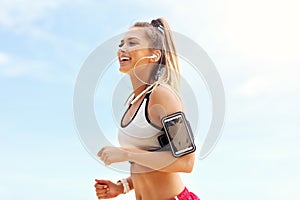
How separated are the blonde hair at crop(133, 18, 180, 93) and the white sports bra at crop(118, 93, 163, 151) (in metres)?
0.15

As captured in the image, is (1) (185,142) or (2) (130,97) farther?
(2) (130,97)

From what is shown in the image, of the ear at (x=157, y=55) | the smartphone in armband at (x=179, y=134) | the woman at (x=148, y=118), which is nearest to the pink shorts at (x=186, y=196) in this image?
the woman at (x=148, y=118)

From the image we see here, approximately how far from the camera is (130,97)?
9.41ft

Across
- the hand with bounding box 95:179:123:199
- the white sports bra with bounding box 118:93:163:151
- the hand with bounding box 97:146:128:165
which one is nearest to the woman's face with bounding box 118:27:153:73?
the white sports bra with bounding box 118:93:163:151

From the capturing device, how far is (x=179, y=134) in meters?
2.46

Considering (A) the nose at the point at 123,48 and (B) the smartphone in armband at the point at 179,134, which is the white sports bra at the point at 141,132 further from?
(A) the nose at the point at 123,48

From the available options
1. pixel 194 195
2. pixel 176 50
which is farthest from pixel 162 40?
pixel 194 195

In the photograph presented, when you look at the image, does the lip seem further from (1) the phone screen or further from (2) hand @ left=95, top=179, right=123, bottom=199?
(2) hand @ left=95, top=179, right=123, bottom=199

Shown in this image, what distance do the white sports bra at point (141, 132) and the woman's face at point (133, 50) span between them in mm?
221

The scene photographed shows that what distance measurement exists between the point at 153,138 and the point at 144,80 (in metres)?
0.39

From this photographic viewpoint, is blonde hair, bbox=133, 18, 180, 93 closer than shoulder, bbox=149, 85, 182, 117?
No

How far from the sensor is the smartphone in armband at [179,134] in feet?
7.98

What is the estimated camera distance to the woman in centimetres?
244

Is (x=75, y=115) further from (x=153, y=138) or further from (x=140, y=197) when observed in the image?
(x=140, y=197)
